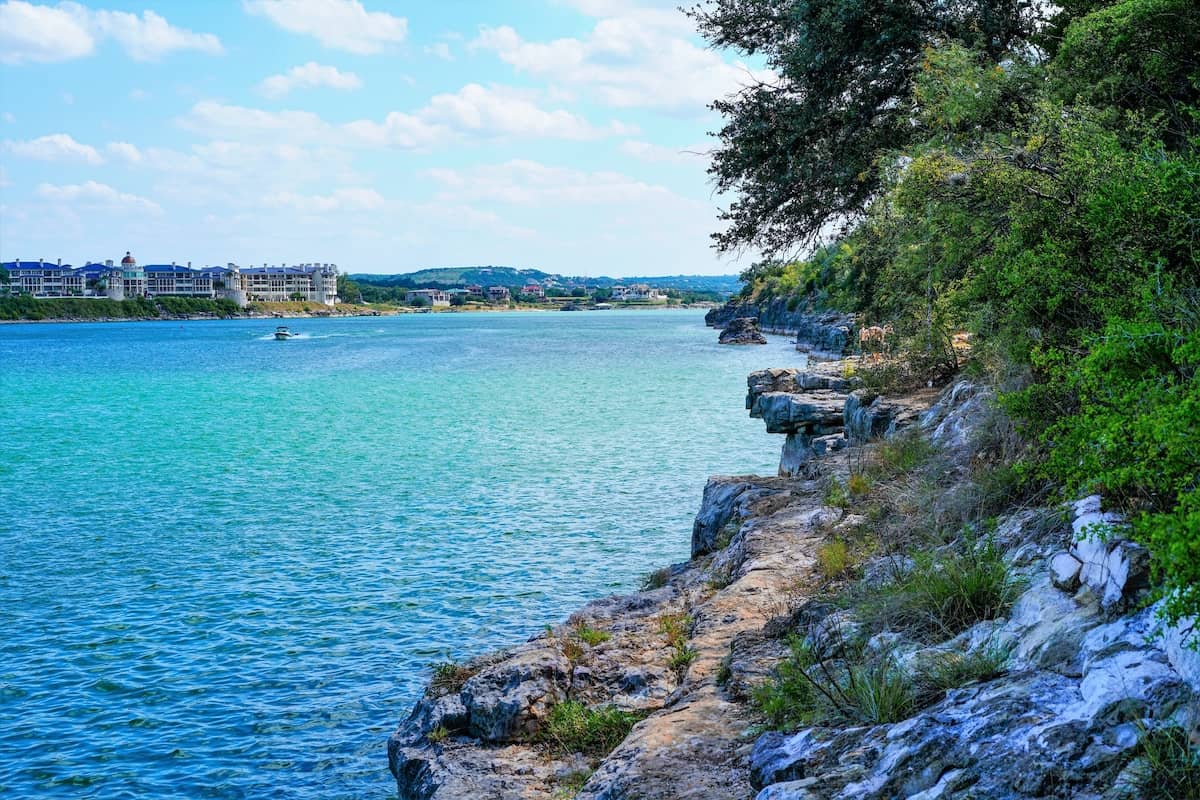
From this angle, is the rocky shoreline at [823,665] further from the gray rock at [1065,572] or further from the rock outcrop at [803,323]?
the rock outcrop at [803,323]

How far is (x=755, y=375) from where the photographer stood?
2555cm

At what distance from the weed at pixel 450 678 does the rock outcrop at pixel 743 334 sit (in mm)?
101846

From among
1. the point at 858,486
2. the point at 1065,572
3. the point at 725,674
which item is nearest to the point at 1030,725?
the point at 1065,572

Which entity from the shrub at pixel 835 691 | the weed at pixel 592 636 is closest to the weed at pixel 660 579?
the weed at pixel 592 636

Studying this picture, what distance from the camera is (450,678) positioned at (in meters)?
11.5

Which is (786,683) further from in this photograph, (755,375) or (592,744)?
(755,375)

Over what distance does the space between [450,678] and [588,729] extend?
2.62 meters

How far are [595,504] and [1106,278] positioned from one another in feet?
60.3

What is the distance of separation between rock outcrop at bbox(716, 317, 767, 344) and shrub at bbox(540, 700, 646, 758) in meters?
104

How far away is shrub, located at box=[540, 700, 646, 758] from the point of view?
9242mm

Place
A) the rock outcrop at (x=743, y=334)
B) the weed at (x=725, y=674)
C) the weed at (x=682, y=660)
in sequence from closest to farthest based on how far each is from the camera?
the weed at (x=725, y=674) < the weed at (x=682, y=660) < the rock outcrop at (x=743, y=334)

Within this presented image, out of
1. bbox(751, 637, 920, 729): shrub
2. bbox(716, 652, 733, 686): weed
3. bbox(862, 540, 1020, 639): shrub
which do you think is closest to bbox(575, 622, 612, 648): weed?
bbox(716, 652, 733, 686): weed

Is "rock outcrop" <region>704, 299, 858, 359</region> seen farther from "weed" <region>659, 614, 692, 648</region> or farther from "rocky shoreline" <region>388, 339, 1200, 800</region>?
"weed" <region>659, 614, 692, 648</region>

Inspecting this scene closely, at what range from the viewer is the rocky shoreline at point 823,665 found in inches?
199
